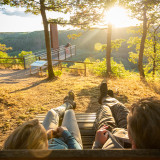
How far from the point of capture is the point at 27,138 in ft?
3.30

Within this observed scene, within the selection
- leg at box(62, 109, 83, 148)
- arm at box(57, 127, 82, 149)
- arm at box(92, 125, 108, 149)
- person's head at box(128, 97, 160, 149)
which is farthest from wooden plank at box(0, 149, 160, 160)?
leg at box(62, 109, 83, 148)

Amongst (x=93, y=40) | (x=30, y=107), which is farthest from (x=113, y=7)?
(x=93, y=40)

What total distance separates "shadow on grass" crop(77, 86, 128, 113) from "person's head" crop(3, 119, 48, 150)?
3.84 metres

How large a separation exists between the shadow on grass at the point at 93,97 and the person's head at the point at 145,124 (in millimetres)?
3927

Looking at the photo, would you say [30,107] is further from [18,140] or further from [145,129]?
[145,129]

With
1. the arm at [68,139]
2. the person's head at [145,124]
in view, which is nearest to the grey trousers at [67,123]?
the arm at [68,139]

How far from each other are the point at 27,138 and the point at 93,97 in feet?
16.7

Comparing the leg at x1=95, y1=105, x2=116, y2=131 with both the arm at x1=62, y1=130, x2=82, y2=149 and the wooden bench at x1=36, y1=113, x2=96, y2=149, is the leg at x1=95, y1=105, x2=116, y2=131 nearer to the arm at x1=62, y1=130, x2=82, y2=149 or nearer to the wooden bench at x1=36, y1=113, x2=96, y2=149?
the wooden bench at x1=36, y1=113, x2=96, y2=149

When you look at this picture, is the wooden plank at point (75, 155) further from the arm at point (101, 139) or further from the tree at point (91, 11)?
the tree at point (91, 11)

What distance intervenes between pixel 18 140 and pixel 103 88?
2977 mm

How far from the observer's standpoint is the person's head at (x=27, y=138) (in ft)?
3.22

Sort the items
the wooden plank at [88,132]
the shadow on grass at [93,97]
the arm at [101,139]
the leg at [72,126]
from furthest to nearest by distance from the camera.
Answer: the shadow on grass at [93,97], the wooden plank at [88,132], the leg at [72,126], the arm at [101,139]

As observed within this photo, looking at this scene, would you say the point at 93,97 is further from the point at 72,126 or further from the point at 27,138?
the point at 27,138

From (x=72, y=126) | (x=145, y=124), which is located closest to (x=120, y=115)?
(x=72, y=126)
